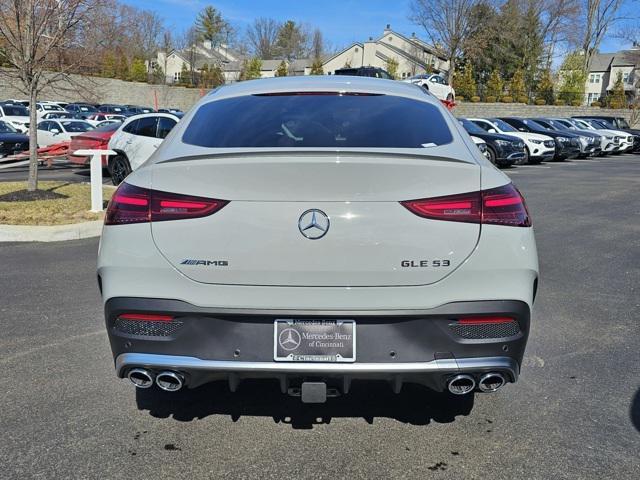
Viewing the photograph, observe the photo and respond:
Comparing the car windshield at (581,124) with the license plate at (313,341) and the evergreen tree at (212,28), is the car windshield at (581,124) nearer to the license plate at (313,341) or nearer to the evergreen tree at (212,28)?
the license plate at (313,341)

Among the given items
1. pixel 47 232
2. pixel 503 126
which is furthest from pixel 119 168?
pixel 503 126

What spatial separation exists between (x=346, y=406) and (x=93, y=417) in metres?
1.37

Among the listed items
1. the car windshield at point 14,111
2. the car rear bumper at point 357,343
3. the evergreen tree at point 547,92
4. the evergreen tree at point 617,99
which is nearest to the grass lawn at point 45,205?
the car rear bumper at point 357,343

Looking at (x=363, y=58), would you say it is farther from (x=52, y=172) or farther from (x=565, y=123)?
(x=52, y=172)

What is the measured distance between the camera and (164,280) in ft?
8.06

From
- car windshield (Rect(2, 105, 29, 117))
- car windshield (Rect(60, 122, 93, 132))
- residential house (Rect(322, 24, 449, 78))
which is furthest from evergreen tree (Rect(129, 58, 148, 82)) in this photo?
car windshield (Rect(60, 122, 93, 132))

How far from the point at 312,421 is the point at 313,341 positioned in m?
0.79

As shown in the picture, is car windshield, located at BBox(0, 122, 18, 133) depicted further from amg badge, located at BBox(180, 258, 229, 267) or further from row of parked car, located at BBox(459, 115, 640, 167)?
amg badge, located at BBox(180, 258, 229, 267)

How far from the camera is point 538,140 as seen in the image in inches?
803

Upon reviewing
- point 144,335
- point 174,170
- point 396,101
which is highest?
point 396,101

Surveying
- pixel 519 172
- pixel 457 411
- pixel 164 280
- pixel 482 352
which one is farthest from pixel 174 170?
pixel 519 172

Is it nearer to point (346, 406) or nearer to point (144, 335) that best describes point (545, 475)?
point (346, 406)

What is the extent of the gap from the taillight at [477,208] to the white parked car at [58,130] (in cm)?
1991

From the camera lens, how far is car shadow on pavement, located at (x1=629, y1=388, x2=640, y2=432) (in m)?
3.04
